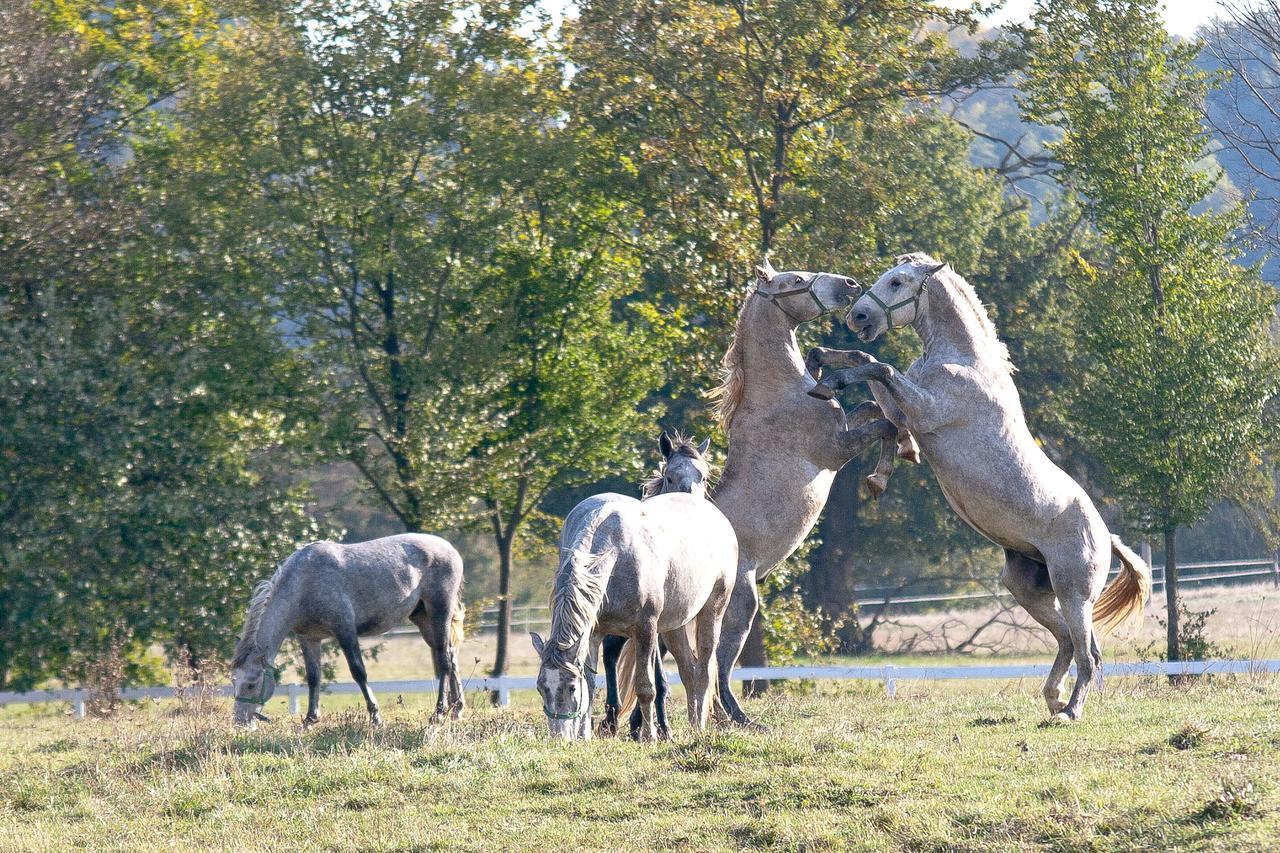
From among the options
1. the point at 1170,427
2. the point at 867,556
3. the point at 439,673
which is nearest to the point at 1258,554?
the point at 867,556

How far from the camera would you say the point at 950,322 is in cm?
1130

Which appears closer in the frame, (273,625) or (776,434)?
(776,434)

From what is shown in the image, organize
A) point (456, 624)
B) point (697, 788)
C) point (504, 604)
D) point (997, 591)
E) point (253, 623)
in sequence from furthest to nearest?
point (997, 591)
point (504, 604)
point (456, 624)
point (253, 623)
point (697, 788)

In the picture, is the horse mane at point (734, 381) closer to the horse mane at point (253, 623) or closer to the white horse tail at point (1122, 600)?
the white horse tail at point (1122, 600)

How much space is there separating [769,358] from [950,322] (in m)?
1.70

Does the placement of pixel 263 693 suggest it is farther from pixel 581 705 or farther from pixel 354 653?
pixel 581 705

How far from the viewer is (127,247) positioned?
21672mm

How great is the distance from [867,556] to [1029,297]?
8680mm

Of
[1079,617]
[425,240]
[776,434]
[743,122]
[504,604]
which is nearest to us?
[1079,617]

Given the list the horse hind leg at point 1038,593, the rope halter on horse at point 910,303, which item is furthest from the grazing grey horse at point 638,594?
the horse hind leg at point 1038,593

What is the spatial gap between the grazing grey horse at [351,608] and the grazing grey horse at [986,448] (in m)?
6.02

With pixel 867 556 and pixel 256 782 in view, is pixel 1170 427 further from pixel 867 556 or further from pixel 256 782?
pixel 867 556

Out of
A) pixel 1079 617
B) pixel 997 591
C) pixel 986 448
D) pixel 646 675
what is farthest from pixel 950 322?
pixel 997 591

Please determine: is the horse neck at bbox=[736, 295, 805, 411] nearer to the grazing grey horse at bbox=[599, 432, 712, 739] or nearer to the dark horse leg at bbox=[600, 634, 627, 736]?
the grazing grey horse at bbox=[599, 432, 712, 739]
